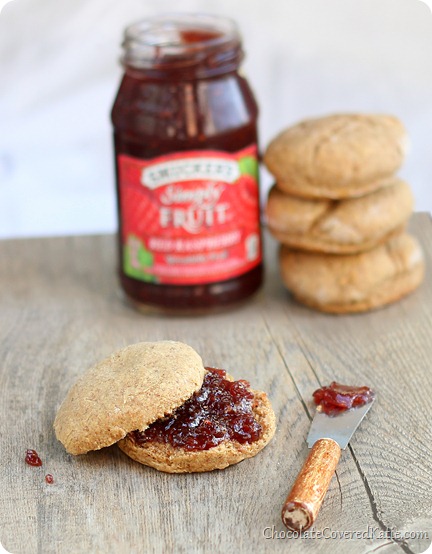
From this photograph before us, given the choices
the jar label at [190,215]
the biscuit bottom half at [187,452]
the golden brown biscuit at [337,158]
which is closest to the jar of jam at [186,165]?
the jar label at [190,215]

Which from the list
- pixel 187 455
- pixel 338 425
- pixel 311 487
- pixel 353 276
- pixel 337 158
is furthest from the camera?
pixel 353 276

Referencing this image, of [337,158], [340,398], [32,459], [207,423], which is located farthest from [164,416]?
[337,158]

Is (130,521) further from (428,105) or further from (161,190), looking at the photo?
(428,105)

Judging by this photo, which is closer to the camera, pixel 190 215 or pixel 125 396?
pixel 125 396

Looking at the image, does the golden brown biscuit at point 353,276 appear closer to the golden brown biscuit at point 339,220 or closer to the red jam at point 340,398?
the golden brown biscuit at point 339,220

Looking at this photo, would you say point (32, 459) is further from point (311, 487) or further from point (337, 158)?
point (337, 158)

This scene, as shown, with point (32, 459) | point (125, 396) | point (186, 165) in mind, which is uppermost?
point (186, 165)

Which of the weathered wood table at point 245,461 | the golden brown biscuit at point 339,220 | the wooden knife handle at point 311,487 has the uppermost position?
the golden brown biscuit at point 339,220
